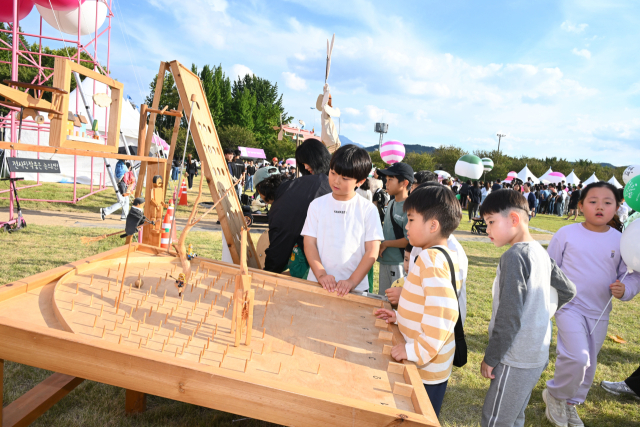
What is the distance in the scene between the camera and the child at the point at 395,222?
381 centimetres

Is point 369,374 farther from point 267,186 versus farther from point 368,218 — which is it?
point 267,186

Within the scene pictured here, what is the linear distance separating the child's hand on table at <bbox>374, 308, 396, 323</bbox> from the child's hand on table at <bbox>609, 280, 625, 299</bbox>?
75.7 inches

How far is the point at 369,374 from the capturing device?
4.75 feet

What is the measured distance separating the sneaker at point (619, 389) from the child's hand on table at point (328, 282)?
311 centimetres

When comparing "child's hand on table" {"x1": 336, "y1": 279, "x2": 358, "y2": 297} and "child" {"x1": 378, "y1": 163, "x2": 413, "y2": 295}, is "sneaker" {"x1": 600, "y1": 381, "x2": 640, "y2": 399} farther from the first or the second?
"child's hand on table" {"x1": 336, "y1": 279, "x2": 358, "y2": 297}

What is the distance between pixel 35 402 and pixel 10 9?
867 cm

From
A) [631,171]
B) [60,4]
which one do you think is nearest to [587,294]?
[631,171]

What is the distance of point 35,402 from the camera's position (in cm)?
213

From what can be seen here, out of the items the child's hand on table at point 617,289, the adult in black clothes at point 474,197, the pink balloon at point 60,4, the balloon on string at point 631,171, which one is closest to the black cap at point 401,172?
the child's hand on table at point 617,289

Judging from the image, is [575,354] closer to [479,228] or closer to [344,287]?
[344,287]

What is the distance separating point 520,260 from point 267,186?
7.90 feet

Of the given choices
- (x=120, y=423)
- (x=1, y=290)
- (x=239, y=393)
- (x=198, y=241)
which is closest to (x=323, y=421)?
(x=239, y=393)

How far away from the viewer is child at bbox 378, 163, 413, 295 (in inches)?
150

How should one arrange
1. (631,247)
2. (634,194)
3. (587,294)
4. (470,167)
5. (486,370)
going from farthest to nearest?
(470,167) < (634,194) < (587,294) < (631,247) < (486,370)
